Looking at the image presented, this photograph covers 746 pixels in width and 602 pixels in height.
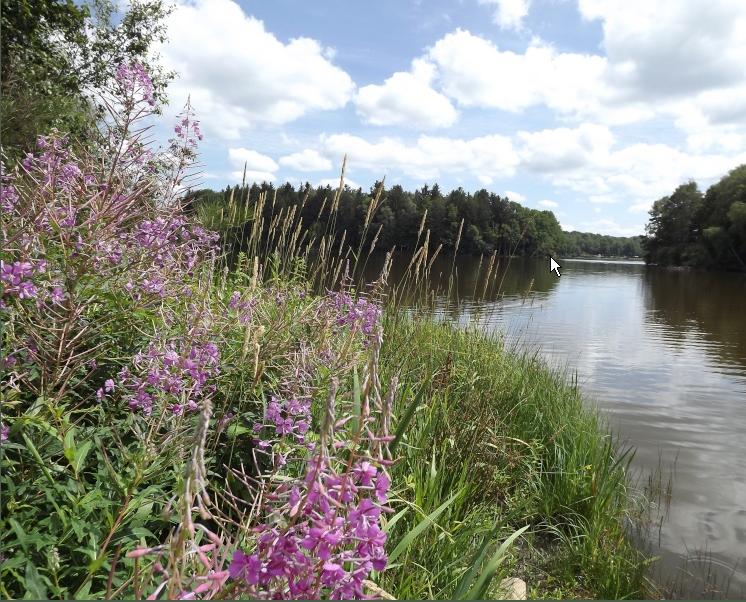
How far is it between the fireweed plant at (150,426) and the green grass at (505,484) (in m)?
0.78

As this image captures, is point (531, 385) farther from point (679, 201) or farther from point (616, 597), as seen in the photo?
point (679, 201)

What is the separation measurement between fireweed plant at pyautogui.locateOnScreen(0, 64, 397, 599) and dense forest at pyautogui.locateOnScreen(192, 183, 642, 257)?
5.12 ft

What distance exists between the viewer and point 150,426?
2.14 m

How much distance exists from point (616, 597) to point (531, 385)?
274cm

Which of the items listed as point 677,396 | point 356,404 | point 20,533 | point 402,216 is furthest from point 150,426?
point 402,216

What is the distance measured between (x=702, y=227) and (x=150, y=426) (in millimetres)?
81957

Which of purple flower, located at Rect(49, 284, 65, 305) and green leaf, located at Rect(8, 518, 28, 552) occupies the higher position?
purple flower, located at Rect(49, 284, 65, 305)

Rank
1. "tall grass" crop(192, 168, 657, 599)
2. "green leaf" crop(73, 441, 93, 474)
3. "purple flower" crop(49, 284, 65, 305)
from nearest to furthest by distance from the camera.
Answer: "green leaf" crop(73, 441, 93, 474)
"purple flower" crop(49, 284, 65, 305)
"tall grass" crop(192, 168, 657, 599)

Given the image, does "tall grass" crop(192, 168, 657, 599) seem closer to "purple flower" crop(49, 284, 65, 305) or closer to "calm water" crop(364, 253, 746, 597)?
"calm water" crop(364, 253, 746, 597)

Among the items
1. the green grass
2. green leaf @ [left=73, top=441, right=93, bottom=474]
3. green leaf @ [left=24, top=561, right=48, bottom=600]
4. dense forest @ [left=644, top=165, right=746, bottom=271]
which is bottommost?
the green grass

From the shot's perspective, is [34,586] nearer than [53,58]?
Yes

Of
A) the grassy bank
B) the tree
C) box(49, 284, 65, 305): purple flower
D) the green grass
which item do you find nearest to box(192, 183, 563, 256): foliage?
the grassy bank

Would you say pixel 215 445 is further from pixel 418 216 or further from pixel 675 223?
pixel 675 223

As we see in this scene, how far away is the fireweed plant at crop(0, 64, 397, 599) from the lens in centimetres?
113
